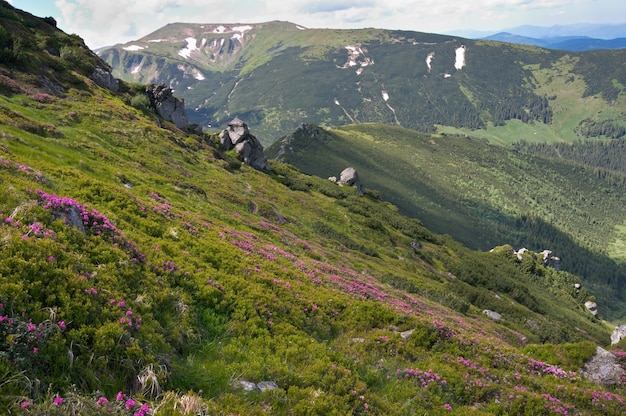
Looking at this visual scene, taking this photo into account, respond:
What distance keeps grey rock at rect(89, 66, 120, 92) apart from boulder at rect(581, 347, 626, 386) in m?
73.2

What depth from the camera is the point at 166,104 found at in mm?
73812

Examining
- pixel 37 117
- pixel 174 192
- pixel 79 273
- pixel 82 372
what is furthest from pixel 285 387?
pixel 37 117

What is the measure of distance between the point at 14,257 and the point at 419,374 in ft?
42.1

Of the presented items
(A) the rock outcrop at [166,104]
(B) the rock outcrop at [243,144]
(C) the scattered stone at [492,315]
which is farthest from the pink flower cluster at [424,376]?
(B) the rock outcrop at [243,144]

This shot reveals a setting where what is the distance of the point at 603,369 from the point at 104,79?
74816 millimetres

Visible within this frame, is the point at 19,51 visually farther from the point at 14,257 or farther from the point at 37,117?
the point at 14,257

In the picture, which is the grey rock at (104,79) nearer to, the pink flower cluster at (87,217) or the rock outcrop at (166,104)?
the rock outcrop at (166,104)

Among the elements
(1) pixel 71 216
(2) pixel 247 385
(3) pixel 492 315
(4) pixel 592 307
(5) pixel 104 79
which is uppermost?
(5) pixel 104 79

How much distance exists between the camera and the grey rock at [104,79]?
204ft

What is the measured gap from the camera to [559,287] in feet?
548

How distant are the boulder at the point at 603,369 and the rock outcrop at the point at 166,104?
74.2 meters

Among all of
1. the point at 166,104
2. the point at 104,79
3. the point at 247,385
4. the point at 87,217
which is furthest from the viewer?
the point at 166,104

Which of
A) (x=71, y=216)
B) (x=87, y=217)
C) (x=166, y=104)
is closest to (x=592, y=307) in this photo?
(x=166, y=104)

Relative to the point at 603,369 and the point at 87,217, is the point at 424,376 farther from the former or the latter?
the point at 87,217
